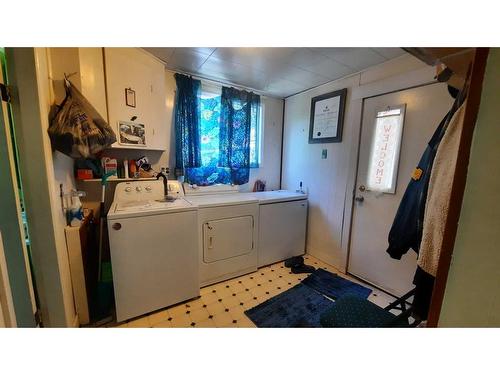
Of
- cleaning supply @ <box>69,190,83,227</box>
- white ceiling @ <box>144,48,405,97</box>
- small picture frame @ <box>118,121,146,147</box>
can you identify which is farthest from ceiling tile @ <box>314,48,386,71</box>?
cleaning supply @ <box>69,190,83,227</box>

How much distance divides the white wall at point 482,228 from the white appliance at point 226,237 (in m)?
1.86

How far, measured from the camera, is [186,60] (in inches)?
81.3

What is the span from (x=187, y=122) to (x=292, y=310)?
240 centimetres

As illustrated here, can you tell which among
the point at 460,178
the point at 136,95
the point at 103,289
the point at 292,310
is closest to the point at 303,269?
the point at 292,310

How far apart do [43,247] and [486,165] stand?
2.13m

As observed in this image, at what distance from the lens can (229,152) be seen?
9.09 ft

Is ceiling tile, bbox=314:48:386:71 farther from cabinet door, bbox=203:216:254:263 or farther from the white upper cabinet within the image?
cabinet door, bbox=203:216:254:263

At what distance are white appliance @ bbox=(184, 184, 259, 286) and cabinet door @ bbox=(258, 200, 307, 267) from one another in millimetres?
130

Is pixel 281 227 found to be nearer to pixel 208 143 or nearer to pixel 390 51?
pixel 208 143

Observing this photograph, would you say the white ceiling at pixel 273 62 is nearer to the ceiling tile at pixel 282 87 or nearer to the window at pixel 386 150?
the ceiling tile at pixel 282 87

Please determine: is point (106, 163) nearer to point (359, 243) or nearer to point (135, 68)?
point (135, 68)

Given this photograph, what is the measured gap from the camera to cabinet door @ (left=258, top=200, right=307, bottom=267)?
254 centimetres

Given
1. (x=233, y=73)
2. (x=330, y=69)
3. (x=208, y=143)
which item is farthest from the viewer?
(x=208, y=143)

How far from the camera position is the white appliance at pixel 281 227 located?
2.53m
